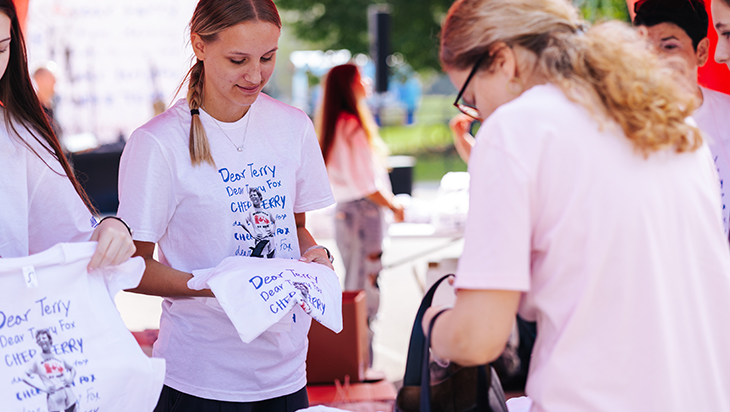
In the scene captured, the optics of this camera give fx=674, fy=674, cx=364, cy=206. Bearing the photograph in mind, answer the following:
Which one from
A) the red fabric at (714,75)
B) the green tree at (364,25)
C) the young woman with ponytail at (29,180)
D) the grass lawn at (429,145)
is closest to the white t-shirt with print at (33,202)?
the young woman with ponytail at (29,180)

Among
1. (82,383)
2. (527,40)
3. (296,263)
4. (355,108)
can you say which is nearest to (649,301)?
(527,40)

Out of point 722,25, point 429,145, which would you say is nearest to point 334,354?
point 722,25

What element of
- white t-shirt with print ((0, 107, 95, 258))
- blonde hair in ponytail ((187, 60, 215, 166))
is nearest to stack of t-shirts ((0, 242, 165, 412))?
white t-shirt with print ((0, 107, 95, 258))

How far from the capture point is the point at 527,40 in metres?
1.17

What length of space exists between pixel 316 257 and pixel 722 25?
1250 millimetres

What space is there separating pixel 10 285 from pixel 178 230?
52 cm

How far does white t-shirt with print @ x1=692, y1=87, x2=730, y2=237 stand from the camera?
1956 mm

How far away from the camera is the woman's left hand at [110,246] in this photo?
137 cm

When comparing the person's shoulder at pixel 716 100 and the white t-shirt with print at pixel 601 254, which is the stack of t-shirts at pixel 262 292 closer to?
the white t-shirt with print at pixel 601 254

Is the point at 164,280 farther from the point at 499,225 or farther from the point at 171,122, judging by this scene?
the point at 499,225

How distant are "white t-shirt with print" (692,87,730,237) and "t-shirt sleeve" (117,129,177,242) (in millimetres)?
1505

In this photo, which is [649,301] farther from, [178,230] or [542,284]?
[178,230]

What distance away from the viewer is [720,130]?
200 centimetres

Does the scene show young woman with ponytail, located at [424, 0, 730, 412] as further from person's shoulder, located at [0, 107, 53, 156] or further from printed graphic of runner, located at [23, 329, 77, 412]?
person's shoulder, located at [0, 107, 53, 156]
